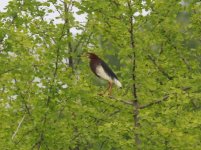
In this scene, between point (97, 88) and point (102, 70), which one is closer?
point (102, 70)

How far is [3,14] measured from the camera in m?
9.56

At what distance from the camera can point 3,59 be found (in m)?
9.30

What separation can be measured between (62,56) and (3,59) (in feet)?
4.51

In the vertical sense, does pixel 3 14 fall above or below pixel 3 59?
above

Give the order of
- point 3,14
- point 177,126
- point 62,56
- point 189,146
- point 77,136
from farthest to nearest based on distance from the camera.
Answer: point 77,136
point 62,56
point 3,14
point 177,126
point 189,146

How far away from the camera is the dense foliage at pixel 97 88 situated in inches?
359

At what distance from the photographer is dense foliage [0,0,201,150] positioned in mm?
9125

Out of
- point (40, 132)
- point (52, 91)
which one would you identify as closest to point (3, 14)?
point (52, 91)

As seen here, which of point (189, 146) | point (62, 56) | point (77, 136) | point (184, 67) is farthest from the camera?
point (184, 67)

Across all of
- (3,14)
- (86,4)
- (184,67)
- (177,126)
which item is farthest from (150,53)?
(3,14)

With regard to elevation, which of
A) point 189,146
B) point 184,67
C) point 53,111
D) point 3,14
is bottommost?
point 189,146

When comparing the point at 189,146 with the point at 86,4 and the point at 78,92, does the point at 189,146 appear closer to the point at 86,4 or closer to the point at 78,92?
the point at 78,92

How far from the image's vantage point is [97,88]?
1133cm

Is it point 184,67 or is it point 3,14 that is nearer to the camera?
point 3,14
